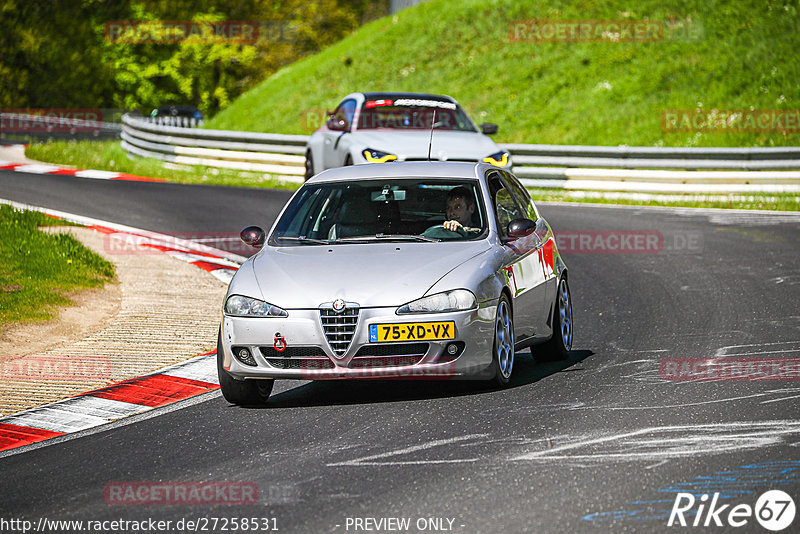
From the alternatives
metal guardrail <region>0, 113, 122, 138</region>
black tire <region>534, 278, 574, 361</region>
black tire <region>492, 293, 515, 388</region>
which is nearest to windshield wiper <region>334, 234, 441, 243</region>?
black tire <region>492, 293, 515, 388</region>

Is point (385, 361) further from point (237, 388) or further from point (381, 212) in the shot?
point (381, 212)

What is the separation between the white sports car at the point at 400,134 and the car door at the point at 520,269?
6.93 m

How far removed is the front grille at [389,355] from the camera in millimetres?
7898

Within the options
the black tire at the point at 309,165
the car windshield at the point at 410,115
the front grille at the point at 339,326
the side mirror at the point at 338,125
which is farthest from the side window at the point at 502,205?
the black tire at the point at 309,165

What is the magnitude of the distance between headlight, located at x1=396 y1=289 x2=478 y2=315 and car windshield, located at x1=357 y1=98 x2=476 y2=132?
1053 centimetres

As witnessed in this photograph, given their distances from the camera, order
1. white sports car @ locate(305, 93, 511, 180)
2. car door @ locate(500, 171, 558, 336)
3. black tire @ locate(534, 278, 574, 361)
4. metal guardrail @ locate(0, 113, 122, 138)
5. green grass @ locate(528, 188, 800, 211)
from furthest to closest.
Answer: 1. metal guardrail @ locate(0, 113, 122, 138)
2. green grass @ locate(528, 188, 800, 211)
3. white sports car @ locate(305, 93, 511, 180)
4. black tire @ locate(534, 278, 574, 361)
5. car door @ locate(500, 171, 558, 336)

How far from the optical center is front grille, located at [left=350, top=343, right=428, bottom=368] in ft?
25.9

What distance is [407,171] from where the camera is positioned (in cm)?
962

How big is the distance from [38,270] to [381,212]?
17.6ft

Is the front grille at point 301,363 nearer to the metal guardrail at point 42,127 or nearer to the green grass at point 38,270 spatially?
the green grass at point 38,270

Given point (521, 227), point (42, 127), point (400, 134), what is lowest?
point (42, 127)

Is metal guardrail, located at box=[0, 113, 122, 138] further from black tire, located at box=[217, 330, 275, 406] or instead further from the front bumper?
the front bumper

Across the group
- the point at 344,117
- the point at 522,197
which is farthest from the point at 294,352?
the point at 344,117

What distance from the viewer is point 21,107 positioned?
5484cm
